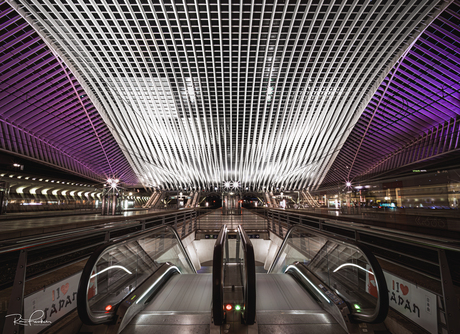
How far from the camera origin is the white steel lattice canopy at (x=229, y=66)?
13664 mm

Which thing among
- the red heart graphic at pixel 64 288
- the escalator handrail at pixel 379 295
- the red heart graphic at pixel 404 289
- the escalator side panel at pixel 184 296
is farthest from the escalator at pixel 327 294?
the red heart graphic at pixel 64 288

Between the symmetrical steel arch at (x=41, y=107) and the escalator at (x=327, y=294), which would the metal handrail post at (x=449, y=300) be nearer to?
the escalator at (x=327, y=294)

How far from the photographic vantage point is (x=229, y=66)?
18.2 metres

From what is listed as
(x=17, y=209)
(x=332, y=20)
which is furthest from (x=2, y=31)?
(x=332, y=20)

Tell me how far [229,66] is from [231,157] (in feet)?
52.1

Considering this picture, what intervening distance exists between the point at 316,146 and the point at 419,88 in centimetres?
1216

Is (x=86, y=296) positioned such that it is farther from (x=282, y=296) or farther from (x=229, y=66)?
(x=229, y=66)

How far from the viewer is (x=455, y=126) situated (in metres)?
17.8

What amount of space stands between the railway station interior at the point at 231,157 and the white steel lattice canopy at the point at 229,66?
0.17m

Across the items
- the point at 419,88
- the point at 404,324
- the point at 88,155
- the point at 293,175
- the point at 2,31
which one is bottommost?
the point at 404,324

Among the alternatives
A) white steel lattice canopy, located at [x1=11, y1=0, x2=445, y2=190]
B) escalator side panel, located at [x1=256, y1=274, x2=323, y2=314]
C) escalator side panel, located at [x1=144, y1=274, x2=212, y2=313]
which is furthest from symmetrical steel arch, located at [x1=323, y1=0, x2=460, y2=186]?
escalator side panel, located at [x1=144, y1=274, x2=212, y2=313]

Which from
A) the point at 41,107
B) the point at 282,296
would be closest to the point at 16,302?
the point at 282,296

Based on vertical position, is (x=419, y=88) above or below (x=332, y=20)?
below

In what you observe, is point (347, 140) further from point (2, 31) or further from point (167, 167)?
point (2, 31)
